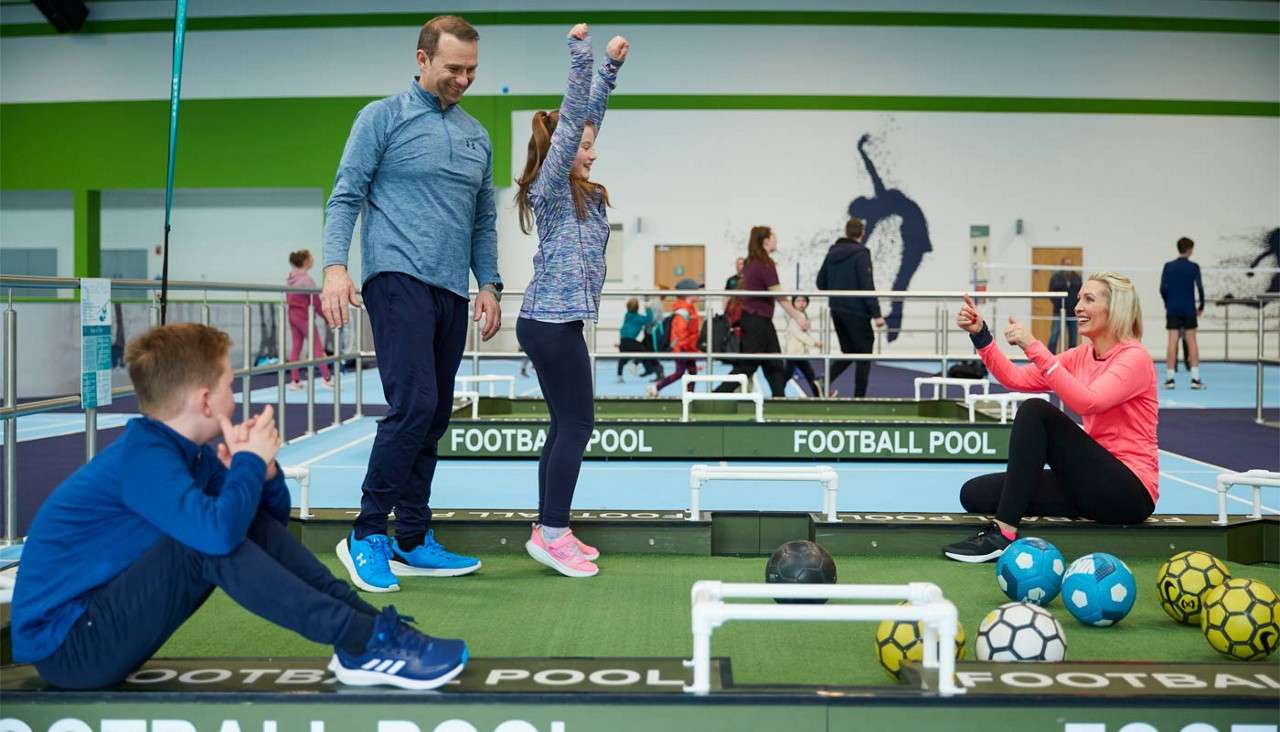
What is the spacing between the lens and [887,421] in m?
7.64

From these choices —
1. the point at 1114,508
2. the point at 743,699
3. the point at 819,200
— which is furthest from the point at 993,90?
the point at 743,699

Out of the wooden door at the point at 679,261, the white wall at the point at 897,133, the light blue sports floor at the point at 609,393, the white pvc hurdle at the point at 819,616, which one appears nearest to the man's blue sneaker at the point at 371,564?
the white pvc hurdle at the point at 819,616

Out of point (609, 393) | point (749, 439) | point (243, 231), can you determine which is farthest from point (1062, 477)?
point (243, 231)

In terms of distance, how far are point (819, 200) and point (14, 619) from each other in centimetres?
1925

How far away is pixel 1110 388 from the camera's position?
381 centimetres

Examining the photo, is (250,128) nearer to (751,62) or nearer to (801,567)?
(751,62)

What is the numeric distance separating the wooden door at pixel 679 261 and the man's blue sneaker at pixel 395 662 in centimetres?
1847

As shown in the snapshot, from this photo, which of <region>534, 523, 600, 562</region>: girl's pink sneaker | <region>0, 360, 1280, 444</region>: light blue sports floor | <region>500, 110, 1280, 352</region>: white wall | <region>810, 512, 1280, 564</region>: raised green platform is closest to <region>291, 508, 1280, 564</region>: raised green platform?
<region>810, 512, 1280, 564</region>: raised green platform

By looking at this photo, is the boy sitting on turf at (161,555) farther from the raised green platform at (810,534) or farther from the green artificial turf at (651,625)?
the raised green platform at (810,534)

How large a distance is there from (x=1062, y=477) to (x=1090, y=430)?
0.25 meters

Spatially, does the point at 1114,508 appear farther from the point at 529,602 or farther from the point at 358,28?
the point at 358,28

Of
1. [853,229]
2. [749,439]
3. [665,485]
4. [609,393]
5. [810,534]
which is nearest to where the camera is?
[810,534]

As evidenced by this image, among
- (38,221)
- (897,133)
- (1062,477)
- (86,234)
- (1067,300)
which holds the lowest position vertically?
(1062,477)

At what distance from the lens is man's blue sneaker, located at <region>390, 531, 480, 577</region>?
3.79 metres
